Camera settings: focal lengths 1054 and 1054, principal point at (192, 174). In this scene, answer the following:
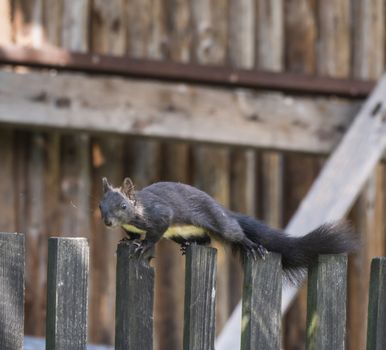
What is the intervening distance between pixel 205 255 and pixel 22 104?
121 inches

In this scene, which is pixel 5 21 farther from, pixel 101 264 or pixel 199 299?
pixel 199 299

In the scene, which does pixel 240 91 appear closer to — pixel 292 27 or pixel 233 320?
pixel 292 27

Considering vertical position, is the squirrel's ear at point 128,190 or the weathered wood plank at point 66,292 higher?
the squirrel's ear at point 128,190

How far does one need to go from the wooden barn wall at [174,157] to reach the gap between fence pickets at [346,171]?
64 cm

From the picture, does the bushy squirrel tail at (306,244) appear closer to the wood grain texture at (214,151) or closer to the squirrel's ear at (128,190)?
the squirrel's ear at (128,190)

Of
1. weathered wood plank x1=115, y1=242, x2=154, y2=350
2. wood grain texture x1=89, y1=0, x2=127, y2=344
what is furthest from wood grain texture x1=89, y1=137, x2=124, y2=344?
weathered wood plank x1=115, y1=242, x2=154, y2=350

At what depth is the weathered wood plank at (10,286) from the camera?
2764mm

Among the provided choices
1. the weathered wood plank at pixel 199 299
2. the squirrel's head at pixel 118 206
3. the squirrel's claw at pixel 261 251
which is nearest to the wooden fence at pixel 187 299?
the weathered wood plank at pixel 199 299

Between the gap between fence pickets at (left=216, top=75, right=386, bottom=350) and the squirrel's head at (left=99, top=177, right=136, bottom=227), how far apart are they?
197cm

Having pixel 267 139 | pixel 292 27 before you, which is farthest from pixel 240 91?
pixel 292 27

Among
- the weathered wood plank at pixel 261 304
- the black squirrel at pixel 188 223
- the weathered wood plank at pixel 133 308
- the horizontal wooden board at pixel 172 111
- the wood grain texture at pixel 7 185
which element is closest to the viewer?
the weathered wood plank at pixel 133 308

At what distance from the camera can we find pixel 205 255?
118 inches

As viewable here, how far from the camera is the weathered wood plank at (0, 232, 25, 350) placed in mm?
2764

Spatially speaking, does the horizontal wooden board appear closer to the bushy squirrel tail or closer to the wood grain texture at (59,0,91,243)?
the wood grain texture at (59,0,91,243)
